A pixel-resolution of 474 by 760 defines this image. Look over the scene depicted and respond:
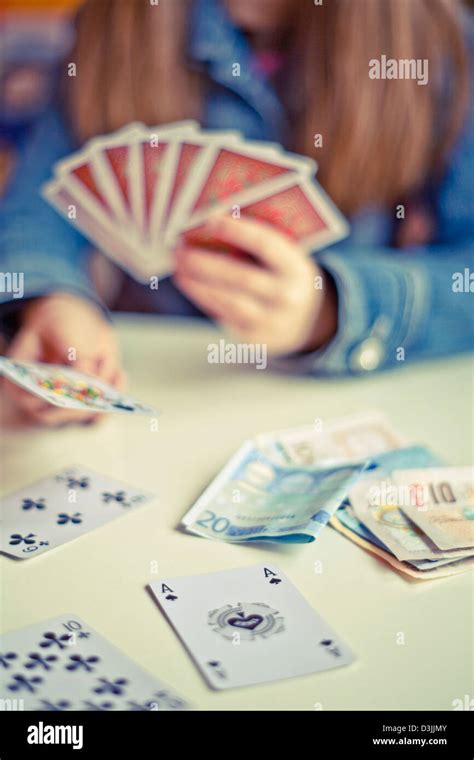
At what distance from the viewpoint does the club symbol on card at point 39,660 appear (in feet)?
2.52

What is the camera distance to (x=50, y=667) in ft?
2.52

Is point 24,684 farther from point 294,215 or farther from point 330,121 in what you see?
point 330,121

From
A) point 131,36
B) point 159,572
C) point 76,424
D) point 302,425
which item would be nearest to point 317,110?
point 131,36

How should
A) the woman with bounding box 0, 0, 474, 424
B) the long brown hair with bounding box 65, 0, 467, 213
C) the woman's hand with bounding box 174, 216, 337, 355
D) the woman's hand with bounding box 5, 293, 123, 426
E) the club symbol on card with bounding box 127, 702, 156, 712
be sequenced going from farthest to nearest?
the long brown hair with bounding box 65, 0, 467, 213
the woman with bounding box 0, 0, 474, 424
the woman's hand with bounding box 174, 216, 337, 355
the woman's hand with bounding box 5, 293, 123, 426
the club symbol on card with bounding box 127, 702, 156, 712

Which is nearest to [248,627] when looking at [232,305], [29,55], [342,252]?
[232,305]

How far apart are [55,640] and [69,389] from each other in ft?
1.32

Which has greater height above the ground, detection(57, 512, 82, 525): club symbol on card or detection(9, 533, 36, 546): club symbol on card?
detection(57, 512, 82, 525): club symbol on card

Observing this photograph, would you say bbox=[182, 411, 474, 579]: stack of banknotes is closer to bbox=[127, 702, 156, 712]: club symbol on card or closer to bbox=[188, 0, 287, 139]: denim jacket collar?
bbox=[127, 702, 156, 712]: club symbol on card

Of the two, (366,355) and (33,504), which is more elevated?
(366,355)

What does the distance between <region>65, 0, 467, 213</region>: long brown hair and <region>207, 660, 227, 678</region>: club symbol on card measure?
1100 millimetres

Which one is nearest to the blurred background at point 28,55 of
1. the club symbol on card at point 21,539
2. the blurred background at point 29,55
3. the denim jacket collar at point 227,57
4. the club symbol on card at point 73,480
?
the blurred background at point 29,55

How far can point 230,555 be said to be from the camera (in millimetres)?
947

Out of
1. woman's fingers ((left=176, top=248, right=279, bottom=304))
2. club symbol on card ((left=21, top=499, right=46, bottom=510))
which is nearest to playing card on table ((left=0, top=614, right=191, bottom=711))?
club symbol on card ((left=21, top=499, right=46, bottom=510))

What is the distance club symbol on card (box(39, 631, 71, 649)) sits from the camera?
0.79m
